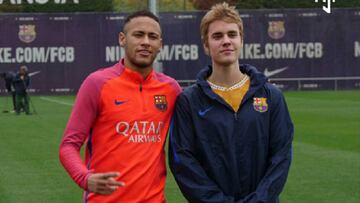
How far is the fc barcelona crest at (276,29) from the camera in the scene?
4884 centimetres

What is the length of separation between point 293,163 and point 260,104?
35.1ft

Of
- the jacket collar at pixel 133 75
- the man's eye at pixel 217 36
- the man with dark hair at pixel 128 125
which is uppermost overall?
the man's eye at pixel 217 36

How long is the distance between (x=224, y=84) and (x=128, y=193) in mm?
778

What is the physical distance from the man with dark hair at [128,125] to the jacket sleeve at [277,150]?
0.57 m

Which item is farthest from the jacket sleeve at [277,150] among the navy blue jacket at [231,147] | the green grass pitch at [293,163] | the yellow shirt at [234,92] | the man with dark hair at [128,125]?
the green grass pitch at [293,163]

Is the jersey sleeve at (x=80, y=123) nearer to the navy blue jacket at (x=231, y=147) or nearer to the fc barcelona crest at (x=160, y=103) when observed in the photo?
the fc barcelona crest at (x=160, y=103)

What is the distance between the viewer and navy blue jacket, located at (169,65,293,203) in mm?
4875

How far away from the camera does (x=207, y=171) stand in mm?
4938

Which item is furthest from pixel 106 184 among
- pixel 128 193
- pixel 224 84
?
pixel 224 84

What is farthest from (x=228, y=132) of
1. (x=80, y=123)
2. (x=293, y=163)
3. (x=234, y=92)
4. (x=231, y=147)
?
(x=293, y=163)

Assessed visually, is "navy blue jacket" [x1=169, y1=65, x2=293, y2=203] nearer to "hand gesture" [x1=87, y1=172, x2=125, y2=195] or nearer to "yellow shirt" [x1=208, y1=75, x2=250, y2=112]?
"yellow shirt" [x1=208, y1=75, x2=250, y2=112]

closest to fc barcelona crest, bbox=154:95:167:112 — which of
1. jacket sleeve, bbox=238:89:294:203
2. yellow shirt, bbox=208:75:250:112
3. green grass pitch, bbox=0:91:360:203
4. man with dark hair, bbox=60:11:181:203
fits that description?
man with dark hair, bbox=60:11:181:203

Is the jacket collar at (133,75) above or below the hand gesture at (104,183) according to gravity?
above

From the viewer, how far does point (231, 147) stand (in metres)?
4.87
